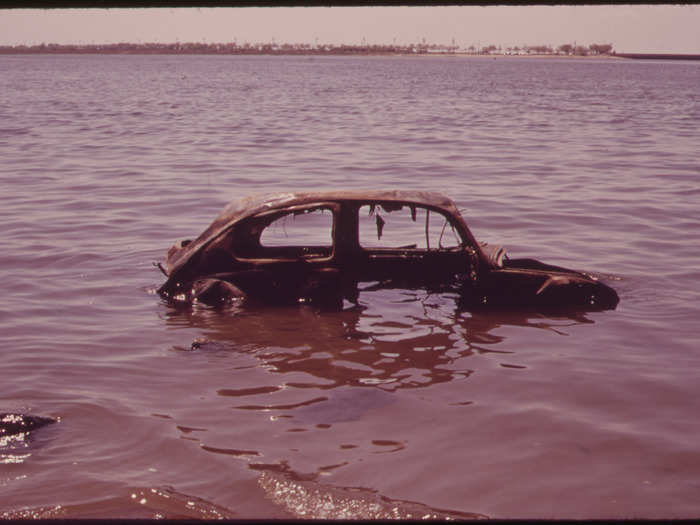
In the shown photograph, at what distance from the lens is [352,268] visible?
852cm

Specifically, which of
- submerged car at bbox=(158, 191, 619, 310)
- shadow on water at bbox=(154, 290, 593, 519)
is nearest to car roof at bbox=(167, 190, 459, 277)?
submerged car at bbox=(158, 191, 619, 310)

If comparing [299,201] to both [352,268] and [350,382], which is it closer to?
[352,268]

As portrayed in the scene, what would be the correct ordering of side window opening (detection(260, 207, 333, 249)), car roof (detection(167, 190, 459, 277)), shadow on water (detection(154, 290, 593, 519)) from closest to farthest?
shadow on water (detection(154, 290, 593, 519)), car roof (detection(167, 190, 459, 277)), side window opening (detection(260, 207, 333, 249))

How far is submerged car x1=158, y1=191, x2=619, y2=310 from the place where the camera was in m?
8.37

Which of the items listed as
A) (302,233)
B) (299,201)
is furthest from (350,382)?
(302,233)

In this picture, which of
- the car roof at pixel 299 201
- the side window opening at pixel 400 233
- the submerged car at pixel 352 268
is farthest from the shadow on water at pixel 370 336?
the side window opening at pixel 400 233

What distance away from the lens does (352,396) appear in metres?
6.64

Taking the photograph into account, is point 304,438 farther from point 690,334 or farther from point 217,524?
point 690,334

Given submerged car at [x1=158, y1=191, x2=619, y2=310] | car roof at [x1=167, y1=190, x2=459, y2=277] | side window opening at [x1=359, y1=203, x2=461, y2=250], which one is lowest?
side window opening at [x1=359, y1=203, x2=461, y2=250]

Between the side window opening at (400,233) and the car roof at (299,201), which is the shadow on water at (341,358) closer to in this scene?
the car roof at (299,201)

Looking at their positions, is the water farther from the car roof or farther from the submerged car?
the car roof

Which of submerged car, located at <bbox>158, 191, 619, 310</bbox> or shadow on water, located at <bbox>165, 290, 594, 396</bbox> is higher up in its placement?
submerged car, located at <bbox>158, 191, 619, 310</bbox>

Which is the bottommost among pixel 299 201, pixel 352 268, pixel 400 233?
pixel 400 233

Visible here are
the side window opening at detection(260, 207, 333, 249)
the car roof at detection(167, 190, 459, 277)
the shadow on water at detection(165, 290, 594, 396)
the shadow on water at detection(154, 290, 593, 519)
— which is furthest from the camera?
the side window opening at detection(260, 207, 333, 249)
